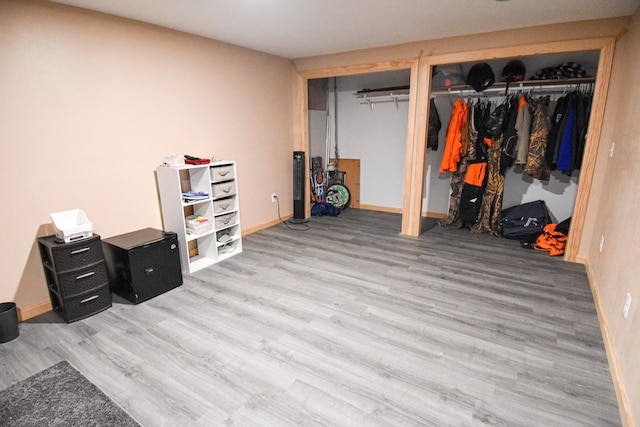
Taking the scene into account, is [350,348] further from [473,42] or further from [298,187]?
[473,42]

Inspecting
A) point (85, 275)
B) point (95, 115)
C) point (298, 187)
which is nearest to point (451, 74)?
point (298, 187)

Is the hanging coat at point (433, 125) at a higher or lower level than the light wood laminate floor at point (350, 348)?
higher

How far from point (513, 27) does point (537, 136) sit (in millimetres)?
1275

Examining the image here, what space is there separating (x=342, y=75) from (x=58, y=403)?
4427 millimetres

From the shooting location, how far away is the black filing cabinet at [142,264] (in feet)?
9.06

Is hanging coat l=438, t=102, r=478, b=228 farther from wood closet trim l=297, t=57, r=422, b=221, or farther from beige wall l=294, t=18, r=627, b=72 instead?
beige wall l=294, t=18, r=627, b=72

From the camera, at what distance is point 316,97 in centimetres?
560

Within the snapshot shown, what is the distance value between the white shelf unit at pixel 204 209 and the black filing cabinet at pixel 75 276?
0.80 metres

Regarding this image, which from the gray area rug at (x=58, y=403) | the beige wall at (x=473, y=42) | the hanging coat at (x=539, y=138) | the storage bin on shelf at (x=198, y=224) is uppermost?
the beige wall at (x=473, y=42)

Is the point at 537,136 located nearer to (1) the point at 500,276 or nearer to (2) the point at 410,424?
(1) the point at 500,276

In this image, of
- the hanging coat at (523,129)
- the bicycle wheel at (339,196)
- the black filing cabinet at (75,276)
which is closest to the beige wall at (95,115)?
the black filing cabinet at (75,276)

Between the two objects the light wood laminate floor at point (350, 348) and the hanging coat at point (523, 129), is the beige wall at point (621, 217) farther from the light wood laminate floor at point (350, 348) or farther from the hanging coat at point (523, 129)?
the hanging coat at point (523, 129)

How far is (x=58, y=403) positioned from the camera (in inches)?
70.3

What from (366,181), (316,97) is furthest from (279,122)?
(366,181)
